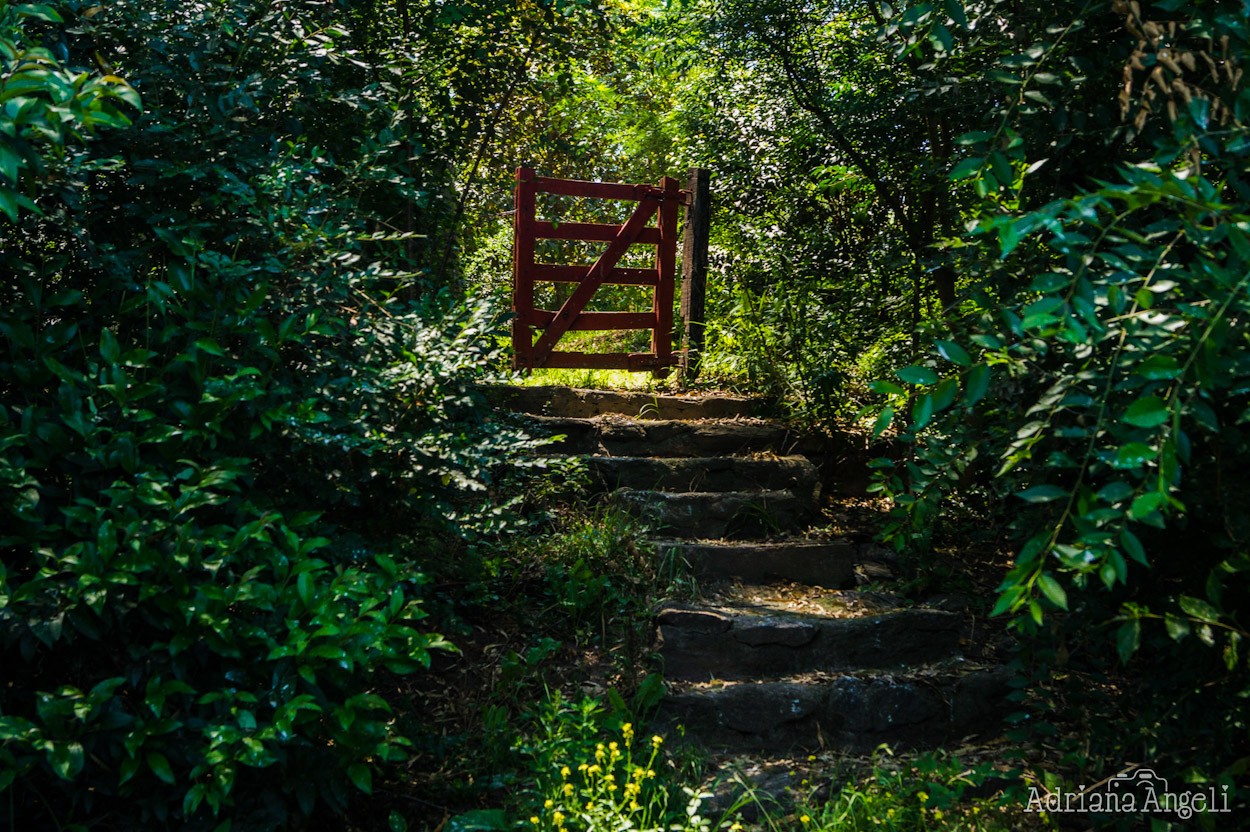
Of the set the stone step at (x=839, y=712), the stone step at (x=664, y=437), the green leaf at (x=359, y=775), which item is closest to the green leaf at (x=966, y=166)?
the green leaf at (x=359, y=775)

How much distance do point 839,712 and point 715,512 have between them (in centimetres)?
163

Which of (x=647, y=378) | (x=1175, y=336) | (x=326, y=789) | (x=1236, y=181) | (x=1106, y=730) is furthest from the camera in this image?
(x=647, y=378)

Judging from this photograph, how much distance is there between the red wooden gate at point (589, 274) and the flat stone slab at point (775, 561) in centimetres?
249

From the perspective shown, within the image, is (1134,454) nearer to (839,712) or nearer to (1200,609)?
(1200,609)

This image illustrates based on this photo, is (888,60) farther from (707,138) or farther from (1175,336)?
(1175,336)

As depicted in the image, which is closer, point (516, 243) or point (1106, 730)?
point (1106, 730)

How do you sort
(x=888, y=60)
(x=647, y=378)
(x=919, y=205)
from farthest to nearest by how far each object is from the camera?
(x=647, y=378) → (x=919, y=205) → (x=888, y=60)

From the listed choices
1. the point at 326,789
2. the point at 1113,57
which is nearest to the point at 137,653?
the point at 326,789

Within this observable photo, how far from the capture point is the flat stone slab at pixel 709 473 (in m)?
5.63

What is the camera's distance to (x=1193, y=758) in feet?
9.27

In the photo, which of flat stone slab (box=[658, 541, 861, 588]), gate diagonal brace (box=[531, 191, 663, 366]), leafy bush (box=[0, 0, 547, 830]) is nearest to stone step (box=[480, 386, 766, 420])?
gate diagonal brace (box=[531, 191, 663, 366])

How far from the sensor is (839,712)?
4.07 meters

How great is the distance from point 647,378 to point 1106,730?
4748mm

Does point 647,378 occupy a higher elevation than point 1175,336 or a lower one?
lower
